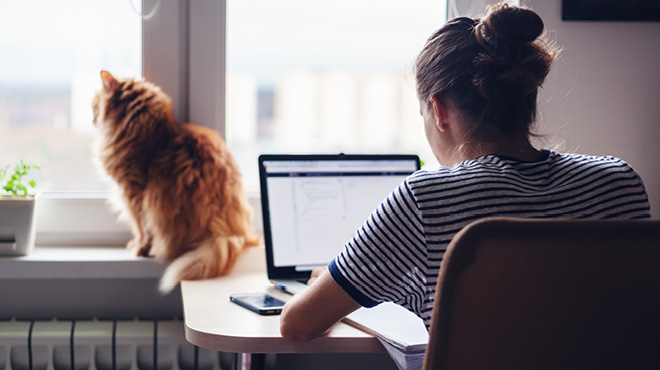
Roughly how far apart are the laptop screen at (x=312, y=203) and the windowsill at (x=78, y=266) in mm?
329

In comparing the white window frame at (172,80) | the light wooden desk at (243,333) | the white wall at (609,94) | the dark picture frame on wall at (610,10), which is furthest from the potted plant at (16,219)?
the dark picture frame on wall at (610,10)

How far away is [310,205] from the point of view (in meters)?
1.40

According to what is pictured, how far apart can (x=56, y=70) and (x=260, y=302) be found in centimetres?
88

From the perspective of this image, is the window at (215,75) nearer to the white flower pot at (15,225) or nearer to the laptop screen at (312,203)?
the white flower pot at (15,225)

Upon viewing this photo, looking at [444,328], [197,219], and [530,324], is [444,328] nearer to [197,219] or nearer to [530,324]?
[530,324]

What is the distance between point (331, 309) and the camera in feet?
2.91

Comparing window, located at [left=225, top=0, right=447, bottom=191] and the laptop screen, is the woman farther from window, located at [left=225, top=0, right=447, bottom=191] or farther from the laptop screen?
window, located at [left=225, top=0, right=447, bottom=191]

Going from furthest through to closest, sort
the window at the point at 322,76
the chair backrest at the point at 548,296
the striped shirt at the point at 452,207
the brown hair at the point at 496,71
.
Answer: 1. the window at the point at 322,76
2. the brown hair at the point at 496,71
3. the striped shirt at the point at 452,207
4. the chair backrest at the point at 548,296

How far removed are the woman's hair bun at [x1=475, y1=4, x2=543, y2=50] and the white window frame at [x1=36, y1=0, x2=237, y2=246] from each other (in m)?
0.89

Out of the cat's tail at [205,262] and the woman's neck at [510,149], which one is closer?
the woman's neck at [510,149]

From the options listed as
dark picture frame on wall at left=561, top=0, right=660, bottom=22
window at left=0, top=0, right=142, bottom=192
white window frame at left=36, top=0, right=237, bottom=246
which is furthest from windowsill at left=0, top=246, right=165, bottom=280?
dark picture frame on wall at left=561, top=0, right=660, bottom=22

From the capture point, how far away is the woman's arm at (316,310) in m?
0.87

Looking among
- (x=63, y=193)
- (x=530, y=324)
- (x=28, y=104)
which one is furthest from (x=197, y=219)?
(x=530, y=324)

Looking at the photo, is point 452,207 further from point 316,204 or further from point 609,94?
point 609,94
